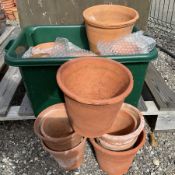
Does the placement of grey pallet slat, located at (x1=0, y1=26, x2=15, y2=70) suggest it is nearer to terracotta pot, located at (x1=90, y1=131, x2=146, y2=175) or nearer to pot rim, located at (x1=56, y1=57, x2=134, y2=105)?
pot rim, located at (x1=56, y1=57, x2=134, y2=105)

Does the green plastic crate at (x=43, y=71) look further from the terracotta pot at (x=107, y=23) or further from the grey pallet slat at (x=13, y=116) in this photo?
the terracotta pot at (x=107, y=23)

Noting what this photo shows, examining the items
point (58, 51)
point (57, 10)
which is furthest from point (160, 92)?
point (57, 10)

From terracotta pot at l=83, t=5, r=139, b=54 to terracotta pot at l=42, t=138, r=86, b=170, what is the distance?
0.70 meters

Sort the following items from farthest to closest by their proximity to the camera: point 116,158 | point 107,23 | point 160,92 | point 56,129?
point 160,92 < point 107,23 < point 56,129 < point 116,158

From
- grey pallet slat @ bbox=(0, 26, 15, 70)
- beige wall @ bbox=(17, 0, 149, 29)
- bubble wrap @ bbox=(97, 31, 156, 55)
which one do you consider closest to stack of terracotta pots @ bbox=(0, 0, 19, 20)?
grey pallet slat @ bbox=(0, 26, 15, 70)

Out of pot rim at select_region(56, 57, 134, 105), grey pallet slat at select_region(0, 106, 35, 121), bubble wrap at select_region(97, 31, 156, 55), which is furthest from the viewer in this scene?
grey pallet slat at select_region(0, 106, 35, 121)

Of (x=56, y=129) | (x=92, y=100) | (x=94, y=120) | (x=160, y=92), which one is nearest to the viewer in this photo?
(x=92, y=100)

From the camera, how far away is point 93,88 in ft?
4.81

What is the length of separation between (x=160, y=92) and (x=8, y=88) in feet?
3.89

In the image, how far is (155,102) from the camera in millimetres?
1838

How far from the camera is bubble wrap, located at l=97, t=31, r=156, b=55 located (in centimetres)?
159

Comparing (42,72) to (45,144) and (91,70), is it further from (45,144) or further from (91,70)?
(45,144)

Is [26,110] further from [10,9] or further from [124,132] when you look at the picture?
[10,9]

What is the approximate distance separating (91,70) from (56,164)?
0.67 m
